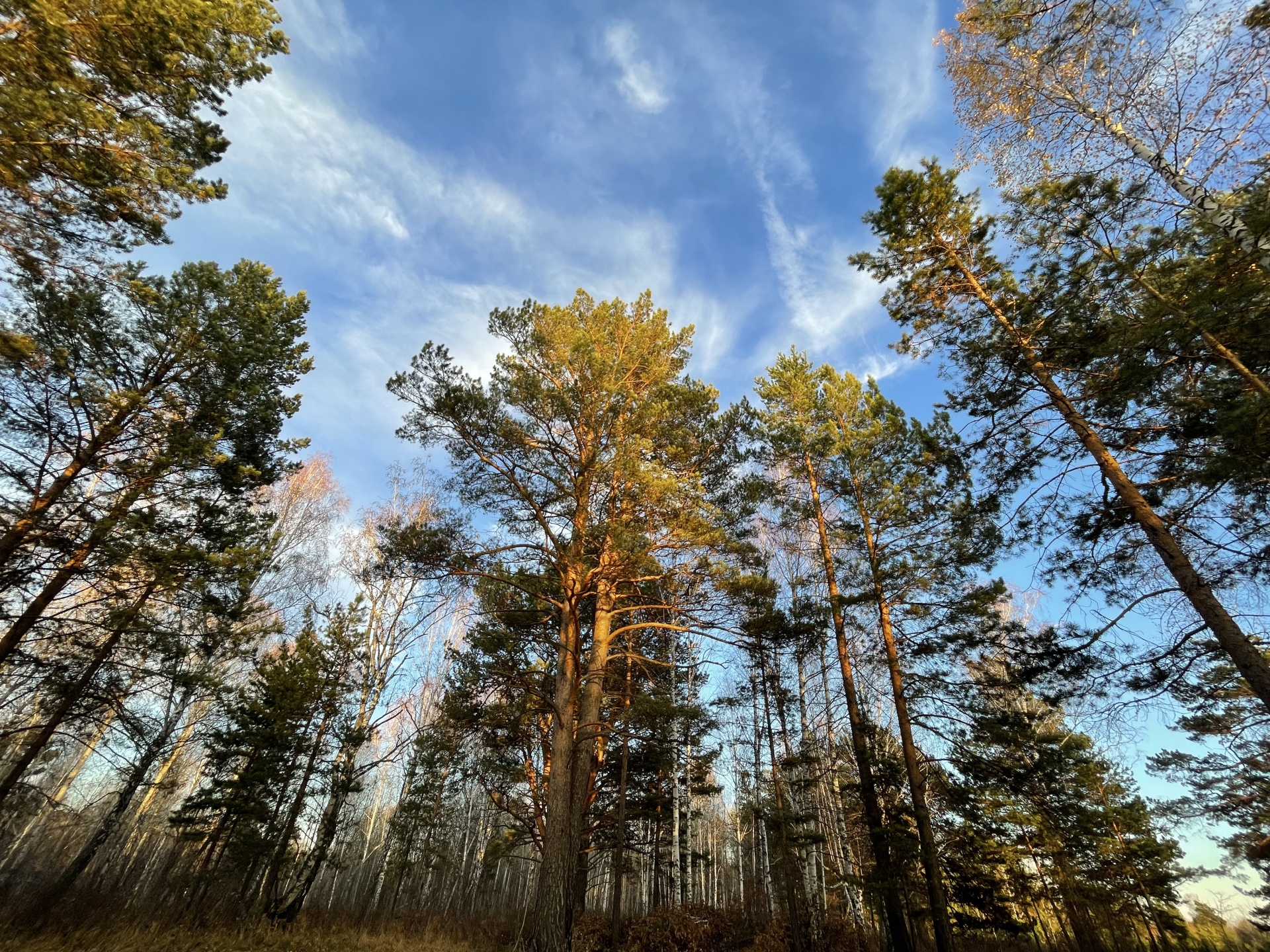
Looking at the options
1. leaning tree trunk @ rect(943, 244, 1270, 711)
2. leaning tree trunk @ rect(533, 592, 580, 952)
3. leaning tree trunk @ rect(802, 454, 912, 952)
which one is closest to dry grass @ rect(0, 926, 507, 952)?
leaning tree trunk @ rect(533, 592, 580, 952)

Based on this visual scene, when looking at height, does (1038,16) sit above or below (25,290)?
above

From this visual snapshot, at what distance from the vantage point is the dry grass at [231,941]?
6566 mm

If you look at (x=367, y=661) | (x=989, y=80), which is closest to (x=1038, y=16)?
(x=989, y=80)

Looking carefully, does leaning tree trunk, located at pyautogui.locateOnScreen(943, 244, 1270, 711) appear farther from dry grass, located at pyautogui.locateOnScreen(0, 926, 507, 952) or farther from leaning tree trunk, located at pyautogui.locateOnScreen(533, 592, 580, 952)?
dry grass, located at pyautogui.locateOnScreen(0, 926, 507, 952)

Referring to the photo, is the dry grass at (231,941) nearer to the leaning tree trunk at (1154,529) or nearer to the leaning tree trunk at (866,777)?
the leaning tree trunk at (866,777)

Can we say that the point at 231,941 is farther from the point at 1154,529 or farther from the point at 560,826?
the point at 1154,529

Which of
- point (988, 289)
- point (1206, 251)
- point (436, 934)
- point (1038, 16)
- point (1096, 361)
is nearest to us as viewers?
point (1206, 251)

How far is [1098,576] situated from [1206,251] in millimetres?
4229

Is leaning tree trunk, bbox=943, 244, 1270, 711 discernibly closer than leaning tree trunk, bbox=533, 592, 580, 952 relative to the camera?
Yes

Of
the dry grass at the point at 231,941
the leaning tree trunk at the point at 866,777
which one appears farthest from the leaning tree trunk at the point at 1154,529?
the dry grass at the point at 231,941

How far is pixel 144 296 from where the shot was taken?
22.6 ft

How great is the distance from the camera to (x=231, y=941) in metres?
7.78

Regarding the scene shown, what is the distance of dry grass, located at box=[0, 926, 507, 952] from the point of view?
6.57 meters

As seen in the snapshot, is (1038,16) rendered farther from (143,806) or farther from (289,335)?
(143,806)
